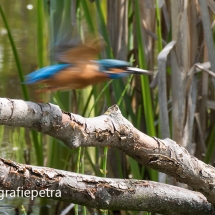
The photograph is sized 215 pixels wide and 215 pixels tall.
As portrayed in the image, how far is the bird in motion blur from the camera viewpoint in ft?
3.86

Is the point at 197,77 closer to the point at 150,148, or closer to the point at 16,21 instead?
the point at 150,148

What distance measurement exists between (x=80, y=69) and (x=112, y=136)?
0.61 feet

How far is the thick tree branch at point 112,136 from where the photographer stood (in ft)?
3.16

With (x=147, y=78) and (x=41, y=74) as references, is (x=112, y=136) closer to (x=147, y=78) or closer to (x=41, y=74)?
(x=41, y=74)

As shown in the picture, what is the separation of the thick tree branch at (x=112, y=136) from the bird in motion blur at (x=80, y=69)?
3.6 inches

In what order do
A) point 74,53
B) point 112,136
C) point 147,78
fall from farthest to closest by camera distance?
1. point 147,78
2. point 74,53
3. point 112,136

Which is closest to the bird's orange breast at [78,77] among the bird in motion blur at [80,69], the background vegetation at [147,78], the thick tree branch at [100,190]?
the bird in motion blur at [80,69]

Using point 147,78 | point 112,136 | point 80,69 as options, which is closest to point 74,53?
point 80,69

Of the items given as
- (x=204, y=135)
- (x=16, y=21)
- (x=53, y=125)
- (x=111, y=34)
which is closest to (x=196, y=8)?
(x=111, y=34)

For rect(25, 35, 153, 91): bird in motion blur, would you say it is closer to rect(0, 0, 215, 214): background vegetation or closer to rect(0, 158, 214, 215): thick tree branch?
rect(0, 158, 214, 215): thick tree branch

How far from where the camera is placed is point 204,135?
2123mm

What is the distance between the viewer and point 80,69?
1206 mm

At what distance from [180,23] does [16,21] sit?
2.74m

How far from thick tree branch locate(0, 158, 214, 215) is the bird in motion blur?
20cm
